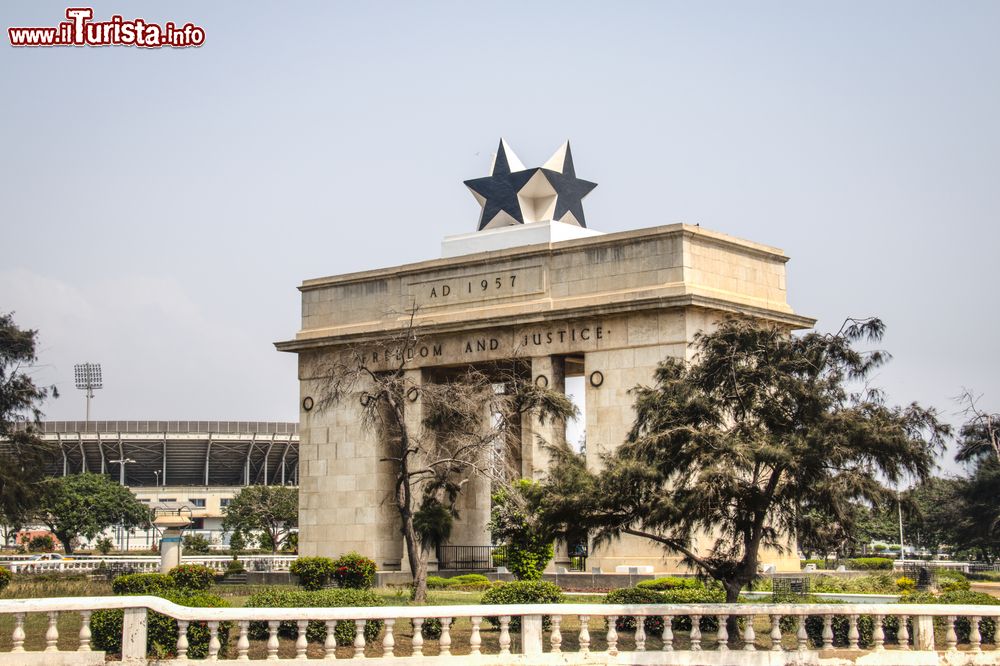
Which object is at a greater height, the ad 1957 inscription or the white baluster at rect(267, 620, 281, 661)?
the ad 1957 inscription

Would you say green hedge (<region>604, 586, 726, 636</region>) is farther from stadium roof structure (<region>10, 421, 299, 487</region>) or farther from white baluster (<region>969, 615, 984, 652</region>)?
stadium roof structure (<region>10, 421, 299, 487</region>)

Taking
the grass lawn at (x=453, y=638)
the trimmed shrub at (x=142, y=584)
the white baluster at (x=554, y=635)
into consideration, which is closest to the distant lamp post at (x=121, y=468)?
the trimmed shrub at (x=142, y=584)

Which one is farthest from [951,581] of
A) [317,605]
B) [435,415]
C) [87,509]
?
[87,509]

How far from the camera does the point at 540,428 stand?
43.6 meters

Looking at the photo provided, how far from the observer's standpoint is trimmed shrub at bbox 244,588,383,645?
23234 mm

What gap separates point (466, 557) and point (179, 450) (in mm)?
80592

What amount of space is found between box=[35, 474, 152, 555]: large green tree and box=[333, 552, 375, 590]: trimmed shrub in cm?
5521

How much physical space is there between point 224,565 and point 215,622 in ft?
119

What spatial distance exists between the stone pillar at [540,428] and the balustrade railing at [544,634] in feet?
A: 57.7

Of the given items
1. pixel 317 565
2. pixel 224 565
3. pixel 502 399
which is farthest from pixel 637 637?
pixel 224 565

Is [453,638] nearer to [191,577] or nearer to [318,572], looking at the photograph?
[191,577]

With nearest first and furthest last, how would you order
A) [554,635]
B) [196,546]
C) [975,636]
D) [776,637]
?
[554,635], [776,637], [975,636], [196,546]

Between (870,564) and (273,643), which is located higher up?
(273,643)

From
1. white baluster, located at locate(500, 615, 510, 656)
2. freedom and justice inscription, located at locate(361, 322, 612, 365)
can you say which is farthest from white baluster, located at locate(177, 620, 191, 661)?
freedom and justice inscription, located at locate(361, 322, 612, 365)
